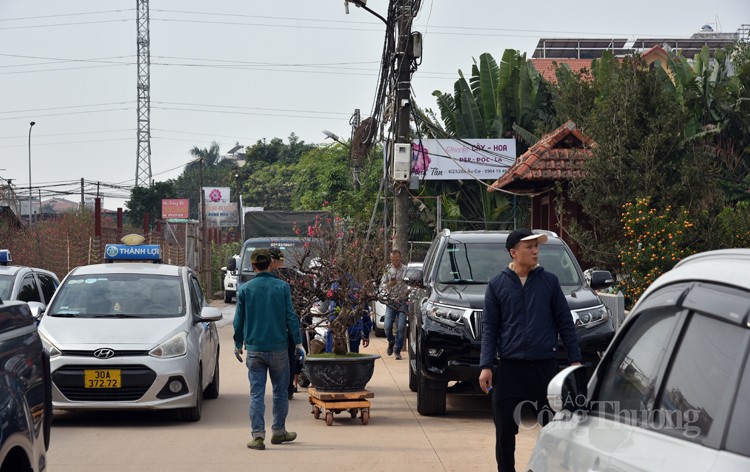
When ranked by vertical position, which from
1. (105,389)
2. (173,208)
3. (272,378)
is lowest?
(105,389)

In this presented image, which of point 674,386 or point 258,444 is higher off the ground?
point 674,386

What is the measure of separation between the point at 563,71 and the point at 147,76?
4118 cm

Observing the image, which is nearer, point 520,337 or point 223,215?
point 520,337

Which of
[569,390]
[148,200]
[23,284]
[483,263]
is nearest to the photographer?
[569,390]

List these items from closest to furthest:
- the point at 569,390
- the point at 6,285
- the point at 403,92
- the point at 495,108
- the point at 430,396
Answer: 1. the point at 569,390
2. the point at 430,396
3. the point at 6,285
4. the point at 403,92
5. the point at 495,108

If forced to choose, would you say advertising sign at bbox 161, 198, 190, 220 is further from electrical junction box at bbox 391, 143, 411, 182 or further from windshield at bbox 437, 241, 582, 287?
windshield at bbox 437, 241, 582, 287

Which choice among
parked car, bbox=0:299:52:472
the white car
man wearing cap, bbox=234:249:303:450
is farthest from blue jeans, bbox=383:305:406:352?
parked car, bbox=0:299:52:472

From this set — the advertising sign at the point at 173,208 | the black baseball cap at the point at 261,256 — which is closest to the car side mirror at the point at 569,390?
the black baseball cap at the point at 261,256

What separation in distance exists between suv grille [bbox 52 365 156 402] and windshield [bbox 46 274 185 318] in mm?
1136

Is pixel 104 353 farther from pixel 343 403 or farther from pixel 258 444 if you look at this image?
pixel 343 403

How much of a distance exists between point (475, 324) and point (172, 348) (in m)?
3.23

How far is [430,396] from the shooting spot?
39.1ft

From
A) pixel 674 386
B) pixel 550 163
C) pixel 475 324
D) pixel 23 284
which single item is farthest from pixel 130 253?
pixel 674 386

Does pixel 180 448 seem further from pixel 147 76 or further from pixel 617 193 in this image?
pixel 147 76
